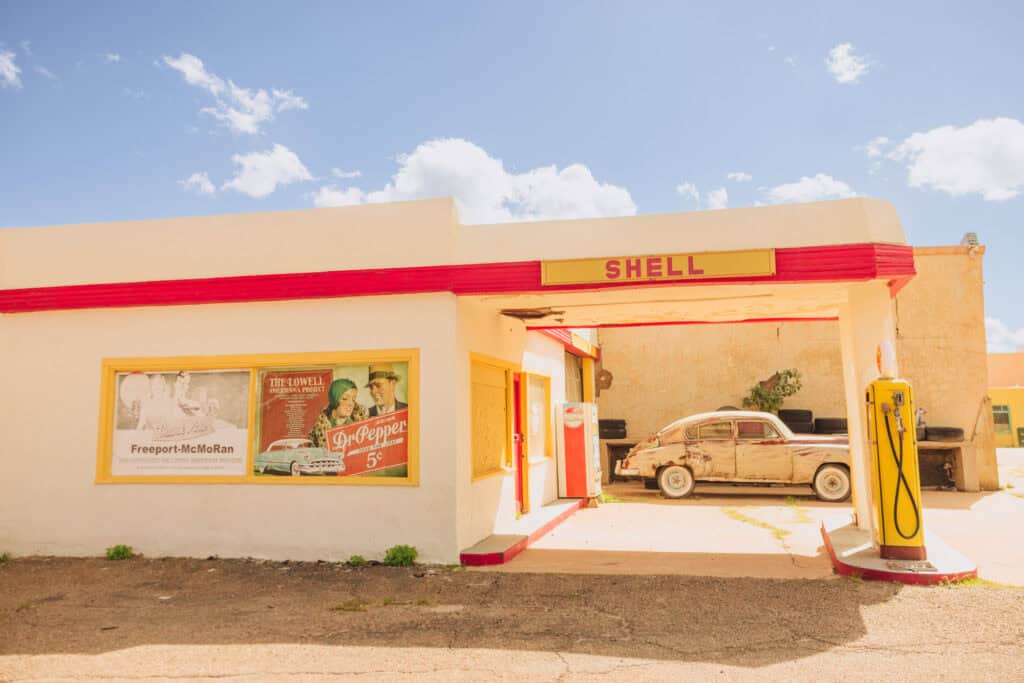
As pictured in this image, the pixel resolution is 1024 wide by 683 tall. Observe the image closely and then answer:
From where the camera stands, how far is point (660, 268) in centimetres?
809

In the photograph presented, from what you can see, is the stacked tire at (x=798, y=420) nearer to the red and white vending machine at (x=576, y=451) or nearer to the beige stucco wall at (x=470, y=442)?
the red and white vending machine at (x=576, y=451)

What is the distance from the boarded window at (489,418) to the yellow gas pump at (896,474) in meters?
4.47

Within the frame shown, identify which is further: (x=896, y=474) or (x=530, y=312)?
(x=530, y=312)

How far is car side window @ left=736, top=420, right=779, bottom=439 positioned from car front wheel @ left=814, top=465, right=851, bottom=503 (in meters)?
1.05

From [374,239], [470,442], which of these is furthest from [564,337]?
[374,239]

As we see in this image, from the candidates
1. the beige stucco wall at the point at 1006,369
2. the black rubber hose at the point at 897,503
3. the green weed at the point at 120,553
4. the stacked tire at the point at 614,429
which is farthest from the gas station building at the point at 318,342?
the beige stucco wall at the point at 1006,369

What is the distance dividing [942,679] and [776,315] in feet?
21.9

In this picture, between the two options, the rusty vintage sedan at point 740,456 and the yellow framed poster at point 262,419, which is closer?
the yellow framed poster at point 262,419

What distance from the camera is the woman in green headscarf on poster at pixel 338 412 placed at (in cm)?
852

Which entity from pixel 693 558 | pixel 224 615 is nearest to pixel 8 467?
pixel 224 615

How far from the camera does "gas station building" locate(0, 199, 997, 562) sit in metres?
8.15

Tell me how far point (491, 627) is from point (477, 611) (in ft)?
1.65

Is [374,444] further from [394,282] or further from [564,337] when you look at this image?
[564,337]

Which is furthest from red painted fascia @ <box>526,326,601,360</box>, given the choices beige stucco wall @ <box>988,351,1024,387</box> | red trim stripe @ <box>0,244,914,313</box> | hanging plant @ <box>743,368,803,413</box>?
beige stucco wall @ <box>988,351,1024,387</box>
